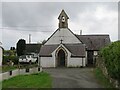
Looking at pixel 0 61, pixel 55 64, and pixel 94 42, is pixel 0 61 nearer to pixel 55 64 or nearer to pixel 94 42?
pixel 55 64

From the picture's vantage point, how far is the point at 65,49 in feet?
139

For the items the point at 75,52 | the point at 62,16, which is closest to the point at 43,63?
the point at 75,52

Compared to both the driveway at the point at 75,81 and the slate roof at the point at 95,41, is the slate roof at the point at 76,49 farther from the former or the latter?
the driveway at the point at 75,81

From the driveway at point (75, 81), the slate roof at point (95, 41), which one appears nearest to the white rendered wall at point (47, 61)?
the slate roof at point (95, 41)

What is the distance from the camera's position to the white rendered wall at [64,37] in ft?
146

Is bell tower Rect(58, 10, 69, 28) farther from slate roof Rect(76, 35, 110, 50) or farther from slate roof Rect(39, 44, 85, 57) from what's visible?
slate roof Rect(76, 35, 110, 50)

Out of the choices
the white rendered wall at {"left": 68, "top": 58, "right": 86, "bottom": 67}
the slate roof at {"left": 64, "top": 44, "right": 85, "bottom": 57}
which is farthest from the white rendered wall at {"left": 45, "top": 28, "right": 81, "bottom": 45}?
the white rendered wall at {"left": 68, "top": 58, "right": 86, "bottom": 67}

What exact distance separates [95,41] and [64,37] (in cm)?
687

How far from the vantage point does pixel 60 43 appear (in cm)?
4362

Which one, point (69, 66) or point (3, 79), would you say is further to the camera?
point (69, 66)

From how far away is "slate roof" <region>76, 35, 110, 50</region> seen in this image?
154 ft

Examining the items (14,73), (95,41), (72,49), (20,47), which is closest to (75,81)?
(14,73)

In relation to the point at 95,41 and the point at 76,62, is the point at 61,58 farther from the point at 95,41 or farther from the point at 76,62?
the point at 95,41

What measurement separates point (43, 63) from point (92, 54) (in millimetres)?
9094
